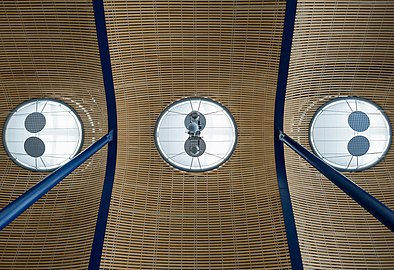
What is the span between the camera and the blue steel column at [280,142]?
1157 cm

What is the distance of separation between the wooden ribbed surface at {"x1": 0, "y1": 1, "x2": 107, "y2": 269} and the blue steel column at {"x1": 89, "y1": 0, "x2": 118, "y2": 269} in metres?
0.44

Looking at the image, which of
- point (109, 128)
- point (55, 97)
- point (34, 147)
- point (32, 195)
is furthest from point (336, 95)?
point (34, 147)

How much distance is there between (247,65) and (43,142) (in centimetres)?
737

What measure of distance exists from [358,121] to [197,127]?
19.1 feet

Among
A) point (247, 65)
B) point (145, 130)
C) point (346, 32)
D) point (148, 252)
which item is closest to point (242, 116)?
point (247, 65)

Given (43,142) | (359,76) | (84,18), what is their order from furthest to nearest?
(43,142)
(359,76)
(84,18)

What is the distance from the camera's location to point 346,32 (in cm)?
1252

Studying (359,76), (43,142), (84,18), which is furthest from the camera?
(43,142)

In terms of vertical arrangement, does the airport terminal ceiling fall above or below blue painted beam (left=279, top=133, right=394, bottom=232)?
above

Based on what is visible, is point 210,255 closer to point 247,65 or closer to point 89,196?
point 89,196

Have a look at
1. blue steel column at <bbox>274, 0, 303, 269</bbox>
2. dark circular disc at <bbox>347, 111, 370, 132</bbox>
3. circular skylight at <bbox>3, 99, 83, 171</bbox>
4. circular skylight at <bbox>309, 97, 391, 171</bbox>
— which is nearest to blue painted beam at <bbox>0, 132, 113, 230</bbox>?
circular skylight at <bbox>3, 99, 83, 171</bbox>

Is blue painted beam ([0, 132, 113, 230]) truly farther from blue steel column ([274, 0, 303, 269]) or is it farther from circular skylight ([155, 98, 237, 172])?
blue steel column ([274, 0, 303, 269])

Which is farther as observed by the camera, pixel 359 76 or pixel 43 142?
pixel 43 142

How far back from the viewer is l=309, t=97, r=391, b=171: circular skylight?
45.1 feet
